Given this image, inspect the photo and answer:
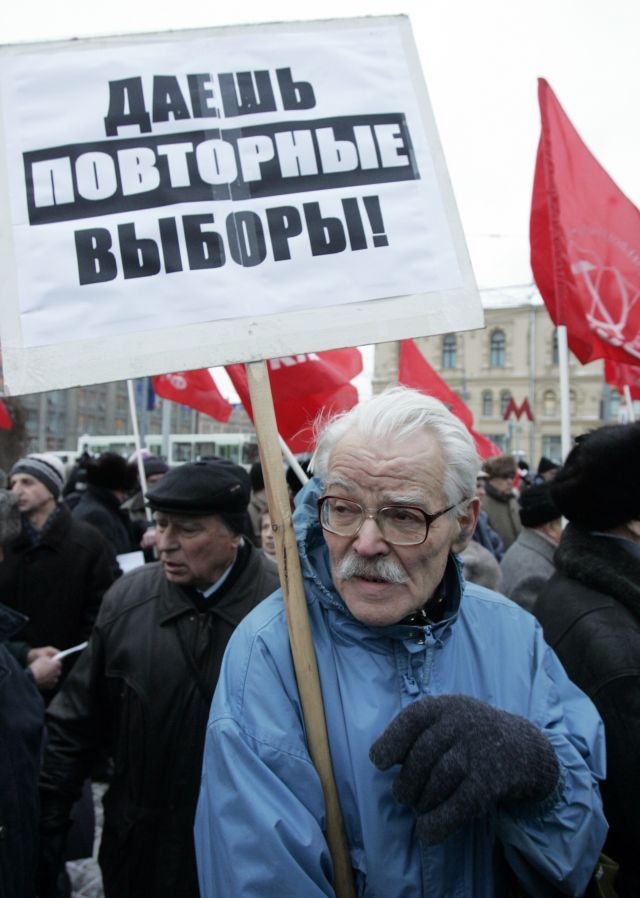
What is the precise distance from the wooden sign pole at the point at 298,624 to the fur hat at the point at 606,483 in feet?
3.40

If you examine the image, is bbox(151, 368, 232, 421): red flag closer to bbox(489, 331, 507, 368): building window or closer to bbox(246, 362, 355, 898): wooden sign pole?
bbox(246, 362, 355, 898): wooden sign pole

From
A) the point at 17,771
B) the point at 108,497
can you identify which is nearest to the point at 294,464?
the point at 17,771

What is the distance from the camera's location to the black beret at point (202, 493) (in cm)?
253

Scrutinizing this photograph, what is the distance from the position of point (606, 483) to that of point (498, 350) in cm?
5483

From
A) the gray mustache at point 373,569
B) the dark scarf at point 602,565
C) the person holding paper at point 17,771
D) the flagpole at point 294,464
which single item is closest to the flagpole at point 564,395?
the dark scarf at point 602,565

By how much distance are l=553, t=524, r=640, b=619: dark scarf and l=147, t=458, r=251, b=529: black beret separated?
1.19 m

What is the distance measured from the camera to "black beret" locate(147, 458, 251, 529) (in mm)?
2529

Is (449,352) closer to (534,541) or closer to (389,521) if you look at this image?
(534,541)

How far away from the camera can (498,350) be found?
54.6m

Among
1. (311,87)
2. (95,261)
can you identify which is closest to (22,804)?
(95,261)

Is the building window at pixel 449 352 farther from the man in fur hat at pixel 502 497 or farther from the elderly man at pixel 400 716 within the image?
the elderly man at pixel 400 716

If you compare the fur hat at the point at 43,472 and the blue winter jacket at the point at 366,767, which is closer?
the blue winter jacket at the point at 366,767

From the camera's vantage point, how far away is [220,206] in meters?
1.64

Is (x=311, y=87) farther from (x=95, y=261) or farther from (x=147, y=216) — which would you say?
(x=95, y=261)
